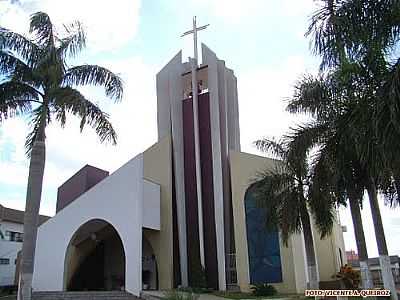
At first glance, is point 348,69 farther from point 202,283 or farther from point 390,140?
point 202,283

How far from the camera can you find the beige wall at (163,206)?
26.0 metres

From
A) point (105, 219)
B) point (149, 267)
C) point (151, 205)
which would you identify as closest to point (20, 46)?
point (105, 219)

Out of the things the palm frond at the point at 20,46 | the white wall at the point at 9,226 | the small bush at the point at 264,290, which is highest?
the palm frond at the point at 20,46

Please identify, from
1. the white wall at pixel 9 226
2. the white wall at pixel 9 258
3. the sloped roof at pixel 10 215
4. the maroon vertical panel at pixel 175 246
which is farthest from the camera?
the sloped roof at pixel 10 215

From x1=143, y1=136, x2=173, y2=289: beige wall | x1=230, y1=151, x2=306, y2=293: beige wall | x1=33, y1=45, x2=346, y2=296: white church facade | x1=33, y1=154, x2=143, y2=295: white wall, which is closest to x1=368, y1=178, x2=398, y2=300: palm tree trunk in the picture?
x1=230, y1=151, x2=306, y2=293: beige wall

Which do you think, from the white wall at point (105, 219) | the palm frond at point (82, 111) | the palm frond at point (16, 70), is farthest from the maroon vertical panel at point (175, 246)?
the palm frond at point (16, 70)

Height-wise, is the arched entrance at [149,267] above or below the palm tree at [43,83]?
below

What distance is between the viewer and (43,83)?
1412 cm

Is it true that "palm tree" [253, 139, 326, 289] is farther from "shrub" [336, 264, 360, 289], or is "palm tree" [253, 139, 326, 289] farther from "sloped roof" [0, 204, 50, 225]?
"sloped roof" [0, 204, 50, 225]

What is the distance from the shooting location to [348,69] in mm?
9078

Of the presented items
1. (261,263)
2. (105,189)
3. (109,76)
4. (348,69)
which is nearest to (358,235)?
(348,69)

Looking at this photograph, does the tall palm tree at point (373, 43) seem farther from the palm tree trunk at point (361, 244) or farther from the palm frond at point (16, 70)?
the palm frond at point (16, 70)

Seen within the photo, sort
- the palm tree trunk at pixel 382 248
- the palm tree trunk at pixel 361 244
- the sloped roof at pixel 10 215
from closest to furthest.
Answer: the palm tree trunk at pixel 382 248 → the palm tree trunk at pixel 361 244 → the sloped roof at pixel 10 215

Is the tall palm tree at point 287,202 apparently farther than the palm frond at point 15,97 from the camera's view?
Yes
